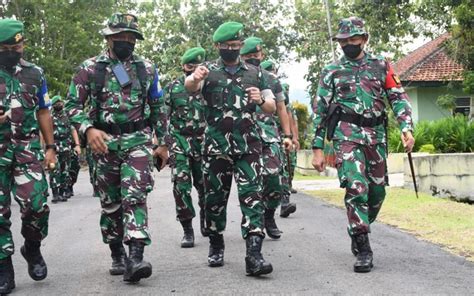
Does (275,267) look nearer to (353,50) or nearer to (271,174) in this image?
(353,50)

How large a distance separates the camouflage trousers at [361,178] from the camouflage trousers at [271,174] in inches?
73.0

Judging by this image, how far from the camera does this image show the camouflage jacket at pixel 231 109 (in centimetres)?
689

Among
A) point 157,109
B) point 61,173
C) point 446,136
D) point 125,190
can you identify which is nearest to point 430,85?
point 446,136

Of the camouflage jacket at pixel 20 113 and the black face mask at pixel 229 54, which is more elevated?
the black face mask at pixel 229 54

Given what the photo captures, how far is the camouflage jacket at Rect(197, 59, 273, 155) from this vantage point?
689 centimetres

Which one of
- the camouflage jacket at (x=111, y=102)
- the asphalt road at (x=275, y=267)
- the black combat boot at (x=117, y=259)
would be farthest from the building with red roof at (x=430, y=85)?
the camouflage jacket at (x=111, y=102)

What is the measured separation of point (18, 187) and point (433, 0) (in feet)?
52.1

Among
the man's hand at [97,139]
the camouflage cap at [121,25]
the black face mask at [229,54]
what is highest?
the camouflage cap at [121,25]

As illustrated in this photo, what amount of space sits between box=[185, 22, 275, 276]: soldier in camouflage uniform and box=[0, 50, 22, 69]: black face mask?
1379 mm

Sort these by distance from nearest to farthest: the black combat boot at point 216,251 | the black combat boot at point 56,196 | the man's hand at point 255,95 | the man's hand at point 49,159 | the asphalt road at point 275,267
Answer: the asphalt road at point 275,267 < the man's hand at point 255,95 < the man's hand at point 49,159 < the black combat boot at point 216,251 < the black combat boot at point 56,196

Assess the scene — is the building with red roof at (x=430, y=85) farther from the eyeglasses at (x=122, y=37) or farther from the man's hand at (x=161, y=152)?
the eyeglasses at (x=122, y=37)

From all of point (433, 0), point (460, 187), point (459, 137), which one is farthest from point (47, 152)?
point (433, 0)

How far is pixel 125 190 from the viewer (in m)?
6.45

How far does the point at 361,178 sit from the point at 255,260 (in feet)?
4.01
